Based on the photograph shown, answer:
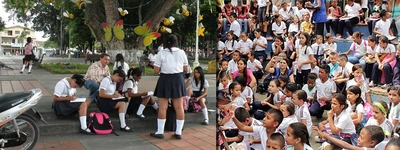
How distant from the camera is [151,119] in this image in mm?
2391

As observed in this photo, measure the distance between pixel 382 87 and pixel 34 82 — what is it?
2.22 meters

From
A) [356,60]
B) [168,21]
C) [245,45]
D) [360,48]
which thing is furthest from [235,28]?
[360,48]

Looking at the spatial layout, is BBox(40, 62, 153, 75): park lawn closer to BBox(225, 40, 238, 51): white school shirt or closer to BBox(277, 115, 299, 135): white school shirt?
BBox(225, 40, 238, 51): white school shirt

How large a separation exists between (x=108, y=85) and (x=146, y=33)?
42cm

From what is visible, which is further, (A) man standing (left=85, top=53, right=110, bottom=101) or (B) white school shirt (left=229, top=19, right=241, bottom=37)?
(A) man standing (left=85, top=53, right=110, bottom=101)

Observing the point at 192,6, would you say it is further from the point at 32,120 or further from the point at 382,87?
the point at 382,87

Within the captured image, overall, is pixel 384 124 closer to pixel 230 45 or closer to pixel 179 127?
pixel 230 45

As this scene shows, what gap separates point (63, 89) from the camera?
221cm

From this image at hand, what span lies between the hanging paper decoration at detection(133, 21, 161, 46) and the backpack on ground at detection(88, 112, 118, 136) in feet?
1.81

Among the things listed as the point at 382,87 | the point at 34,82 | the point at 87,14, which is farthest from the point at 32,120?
the point at 382,87

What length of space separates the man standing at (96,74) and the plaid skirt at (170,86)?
0.55 meters

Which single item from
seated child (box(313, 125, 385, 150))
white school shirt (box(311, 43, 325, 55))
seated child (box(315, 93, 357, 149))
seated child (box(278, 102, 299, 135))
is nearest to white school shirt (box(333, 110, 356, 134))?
seated child (box(315, 93, 357, 149))

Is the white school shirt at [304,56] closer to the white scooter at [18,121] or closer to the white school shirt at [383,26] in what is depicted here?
the white scooter at [18,121]

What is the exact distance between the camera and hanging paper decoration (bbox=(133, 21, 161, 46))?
2268 mm
